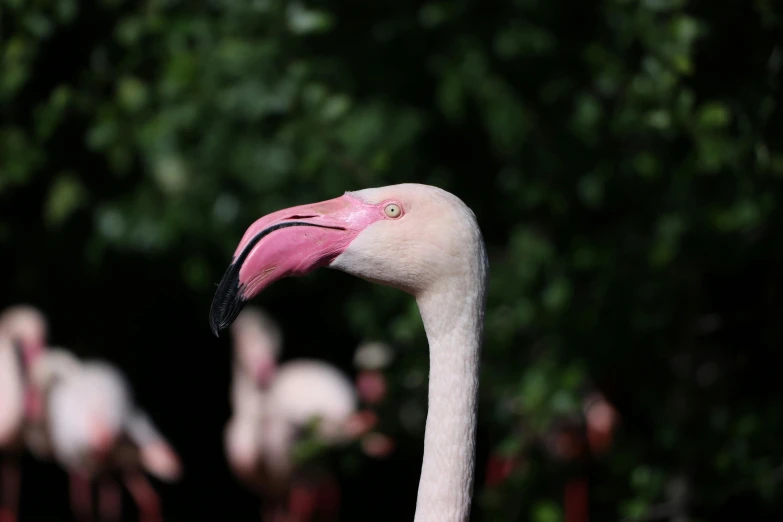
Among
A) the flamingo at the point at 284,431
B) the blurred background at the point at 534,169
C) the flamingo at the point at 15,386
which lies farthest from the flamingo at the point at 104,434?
the blurred background at the point at 534,169

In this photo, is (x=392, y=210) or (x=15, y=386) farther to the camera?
(x=15, y=386)

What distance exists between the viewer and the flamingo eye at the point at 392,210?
176 cm

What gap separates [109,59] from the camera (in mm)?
3762

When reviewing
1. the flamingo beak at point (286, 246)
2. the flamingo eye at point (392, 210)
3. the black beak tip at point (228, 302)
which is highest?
the flamingo eye at point (392, 210)

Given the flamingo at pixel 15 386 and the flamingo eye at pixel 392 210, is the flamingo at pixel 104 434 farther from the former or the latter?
the flamingo eye at pixel 392 210

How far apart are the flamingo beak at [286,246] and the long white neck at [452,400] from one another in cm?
19

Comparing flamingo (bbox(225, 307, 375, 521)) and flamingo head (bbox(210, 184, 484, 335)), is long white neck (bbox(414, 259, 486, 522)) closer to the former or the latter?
flamingo head (bbox(210, 184, 484, 335))

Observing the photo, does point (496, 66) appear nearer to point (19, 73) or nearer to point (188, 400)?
point (19, 73)

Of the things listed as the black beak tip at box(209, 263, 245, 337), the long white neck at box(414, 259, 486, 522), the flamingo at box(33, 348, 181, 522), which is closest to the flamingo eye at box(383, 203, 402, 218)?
the long white neck at box(414, 259, 486, 522)

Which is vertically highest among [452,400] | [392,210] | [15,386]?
[392,210]

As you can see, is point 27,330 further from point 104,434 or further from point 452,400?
Result: point 452,400

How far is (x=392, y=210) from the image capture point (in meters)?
1.76

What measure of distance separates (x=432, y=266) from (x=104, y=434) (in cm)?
401

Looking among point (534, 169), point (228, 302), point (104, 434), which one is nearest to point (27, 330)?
point (104, 434)
